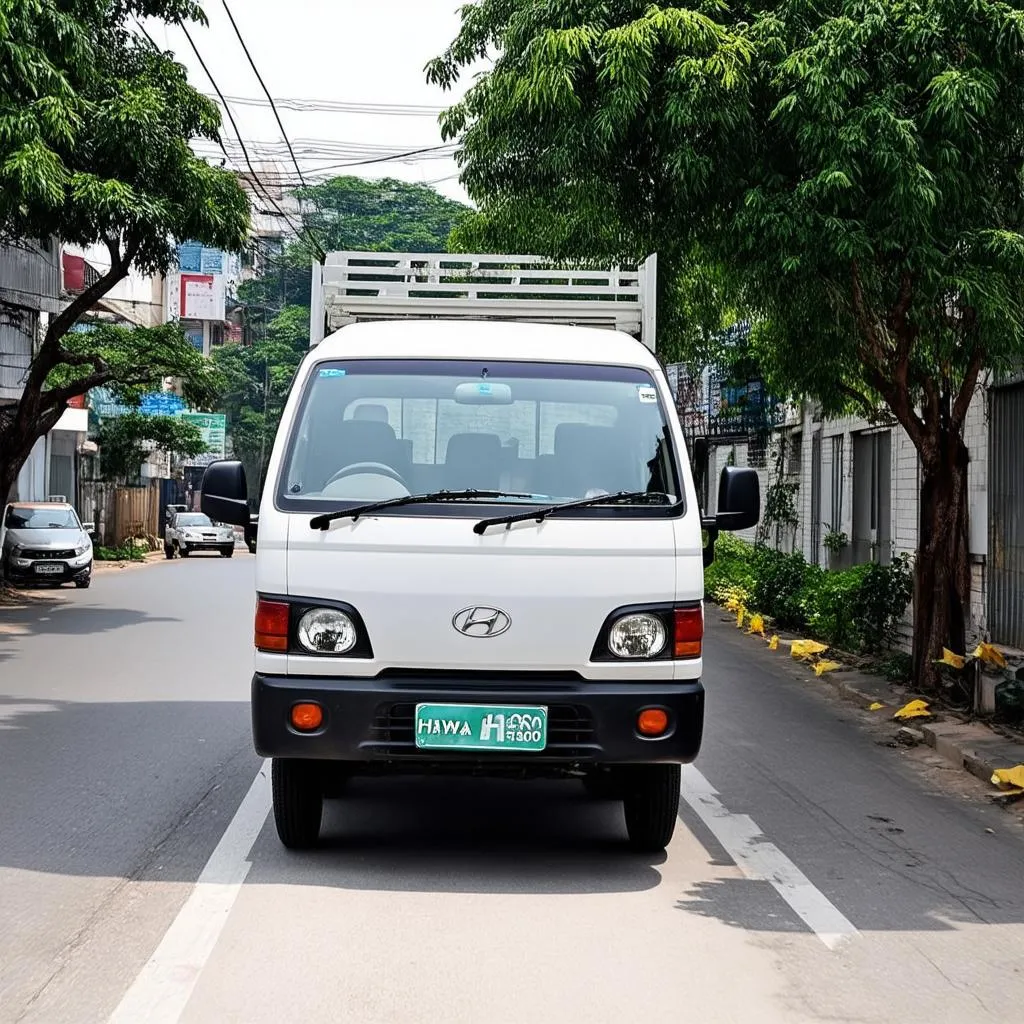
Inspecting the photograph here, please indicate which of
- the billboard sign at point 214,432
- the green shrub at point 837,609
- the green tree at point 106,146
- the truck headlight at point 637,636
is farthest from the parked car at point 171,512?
the truck headlight at point 637,636

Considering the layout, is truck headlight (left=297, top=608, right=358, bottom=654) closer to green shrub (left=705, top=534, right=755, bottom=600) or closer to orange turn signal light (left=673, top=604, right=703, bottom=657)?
orange turn signal light (left=673, top=604, right=703, bottom=657)

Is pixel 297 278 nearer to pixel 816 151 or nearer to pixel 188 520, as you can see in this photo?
pixel 188 520

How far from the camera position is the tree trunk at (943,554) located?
12.1 meters

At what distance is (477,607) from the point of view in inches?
236

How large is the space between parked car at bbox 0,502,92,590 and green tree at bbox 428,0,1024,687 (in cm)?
1841

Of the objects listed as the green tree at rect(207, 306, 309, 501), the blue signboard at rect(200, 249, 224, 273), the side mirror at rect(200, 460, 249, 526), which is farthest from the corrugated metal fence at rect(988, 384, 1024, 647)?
the green tree at rect(207, 306, 309, 501)

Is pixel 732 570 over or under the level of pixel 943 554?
under

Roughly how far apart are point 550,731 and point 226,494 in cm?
188

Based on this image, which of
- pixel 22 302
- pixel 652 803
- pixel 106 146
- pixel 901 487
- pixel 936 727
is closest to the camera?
pixel 652 803

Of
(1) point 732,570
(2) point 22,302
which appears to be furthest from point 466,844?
(2) point 22,302

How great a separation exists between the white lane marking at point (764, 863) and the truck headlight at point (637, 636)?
1.10 m

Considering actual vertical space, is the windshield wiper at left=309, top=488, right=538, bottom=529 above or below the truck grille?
above

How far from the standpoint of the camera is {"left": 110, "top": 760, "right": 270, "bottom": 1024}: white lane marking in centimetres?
444

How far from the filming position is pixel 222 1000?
452 cm
